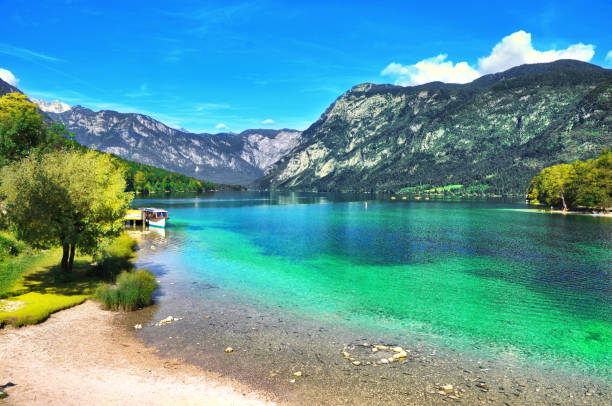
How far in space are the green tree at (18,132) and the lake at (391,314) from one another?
119ft

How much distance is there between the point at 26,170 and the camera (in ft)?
113

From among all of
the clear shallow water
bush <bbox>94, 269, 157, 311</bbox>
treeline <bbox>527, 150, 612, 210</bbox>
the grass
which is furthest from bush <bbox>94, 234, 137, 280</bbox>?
treeline <bbox>527, 150, 612, 210</bbox>

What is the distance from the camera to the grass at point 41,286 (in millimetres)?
27375

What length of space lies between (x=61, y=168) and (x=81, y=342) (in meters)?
21.2

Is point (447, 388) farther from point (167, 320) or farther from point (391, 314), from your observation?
point (167, 320)

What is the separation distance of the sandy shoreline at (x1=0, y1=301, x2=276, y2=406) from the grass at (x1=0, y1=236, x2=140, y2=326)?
238cm

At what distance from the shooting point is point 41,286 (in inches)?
1367

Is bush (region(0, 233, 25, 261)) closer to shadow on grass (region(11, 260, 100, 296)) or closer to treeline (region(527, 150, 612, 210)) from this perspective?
shadow on grass (region(11, 260, 100, 296))

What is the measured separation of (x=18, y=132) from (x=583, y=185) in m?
189

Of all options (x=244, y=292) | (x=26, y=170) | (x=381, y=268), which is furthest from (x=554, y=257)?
(x=26, y=170)

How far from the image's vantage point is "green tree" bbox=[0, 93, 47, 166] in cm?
7075

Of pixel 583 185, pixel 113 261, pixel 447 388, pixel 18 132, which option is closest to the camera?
pixel 447 388

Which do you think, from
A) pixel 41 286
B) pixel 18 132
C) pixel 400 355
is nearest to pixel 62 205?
pixel 41 286

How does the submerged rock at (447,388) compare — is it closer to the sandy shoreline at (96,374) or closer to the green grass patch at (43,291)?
the sandy shoreline at (96,374)
